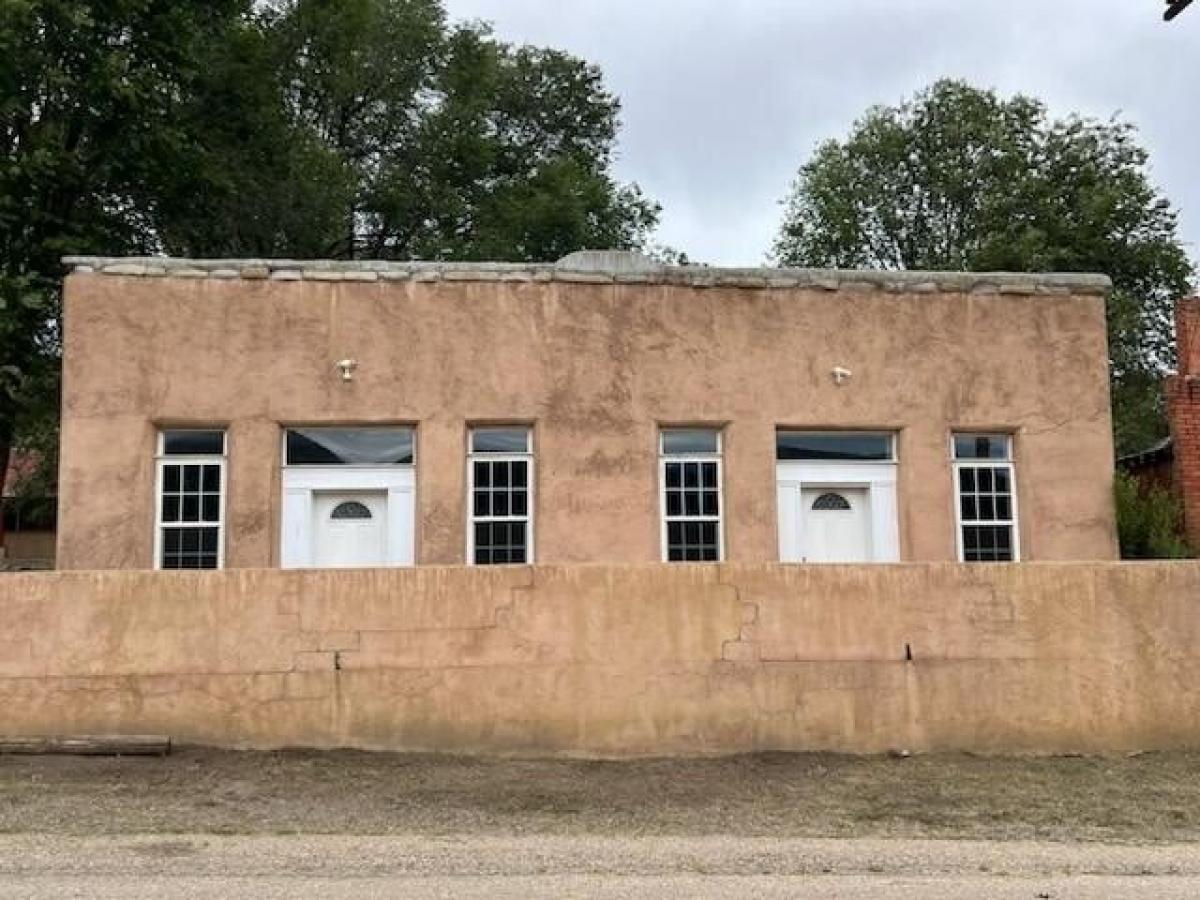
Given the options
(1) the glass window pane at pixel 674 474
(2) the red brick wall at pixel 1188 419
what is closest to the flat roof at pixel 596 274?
(1) the glass window pane at pixel 674 474

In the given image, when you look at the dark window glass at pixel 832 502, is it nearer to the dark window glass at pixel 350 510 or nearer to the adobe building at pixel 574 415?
the adobe building at pixel 574 415

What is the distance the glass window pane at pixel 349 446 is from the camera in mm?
15031

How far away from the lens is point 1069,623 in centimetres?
1182

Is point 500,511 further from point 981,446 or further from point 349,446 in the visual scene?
point 981,446

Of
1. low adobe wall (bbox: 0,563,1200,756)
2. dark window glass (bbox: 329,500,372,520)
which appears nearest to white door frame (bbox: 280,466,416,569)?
dark window glass (bbox: 329,500,372,520)

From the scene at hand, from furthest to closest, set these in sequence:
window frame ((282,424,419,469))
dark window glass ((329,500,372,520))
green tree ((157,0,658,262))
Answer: green tree ((157,0,658,262)) < dark window glass ((329,500,372,520)) < window frame ((282,424,419,469))

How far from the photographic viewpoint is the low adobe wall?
36.3 ft

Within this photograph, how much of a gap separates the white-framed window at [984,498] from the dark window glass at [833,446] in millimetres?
857

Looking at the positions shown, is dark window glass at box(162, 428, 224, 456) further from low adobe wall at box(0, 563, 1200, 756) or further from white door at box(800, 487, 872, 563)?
white door at box(800, 487, 872, 563)

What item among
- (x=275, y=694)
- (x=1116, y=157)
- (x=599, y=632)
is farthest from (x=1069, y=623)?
(x=1116, y=157)

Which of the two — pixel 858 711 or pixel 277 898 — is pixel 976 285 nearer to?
pixel 858 711

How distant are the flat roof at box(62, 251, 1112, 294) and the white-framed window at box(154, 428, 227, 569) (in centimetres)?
184

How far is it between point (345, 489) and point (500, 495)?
1729 mm

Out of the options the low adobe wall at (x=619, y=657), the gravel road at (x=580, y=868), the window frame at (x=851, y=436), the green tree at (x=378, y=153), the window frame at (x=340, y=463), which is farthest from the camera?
the green tree at (x=378, y=153)
